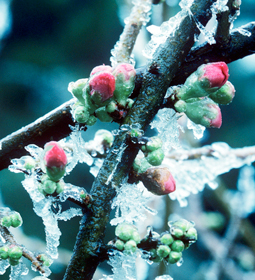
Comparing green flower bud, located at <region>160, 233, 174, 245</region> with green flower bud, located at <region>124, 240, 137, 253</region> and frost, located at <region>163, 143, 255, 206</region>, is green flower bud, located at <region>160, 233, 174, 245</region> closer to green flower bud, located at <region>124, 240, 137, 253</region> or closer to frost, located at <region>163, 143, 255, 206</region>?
green flower bud, located at <region>124, 240, 137, 253</region>

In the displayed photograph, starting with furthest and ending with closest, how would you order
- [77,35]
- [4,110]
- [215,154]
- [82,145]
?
[77,35] → [4,110] → [215,154] → [82,145]

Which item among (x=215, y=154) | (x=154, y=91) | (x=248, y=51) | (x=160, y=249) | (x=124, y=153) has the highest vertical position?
(x=215, y=154)

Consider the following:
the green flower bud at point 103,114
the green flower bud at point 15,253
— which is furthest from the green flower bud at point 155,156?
the green flower bud at point 15,253

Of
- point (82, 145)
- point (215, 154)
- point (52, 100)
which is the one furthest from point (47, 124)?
point (52, 100)

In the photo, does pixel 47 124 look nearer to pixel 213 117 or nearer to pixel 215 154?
pixel 213 117

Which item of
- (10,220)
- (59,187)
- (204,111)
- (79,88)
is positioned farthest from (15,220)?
(204,111)

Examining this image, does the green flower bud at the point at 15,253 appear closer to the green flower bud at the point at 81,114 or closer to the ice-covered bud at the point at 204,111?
the green flower bud at the point at 81,114
